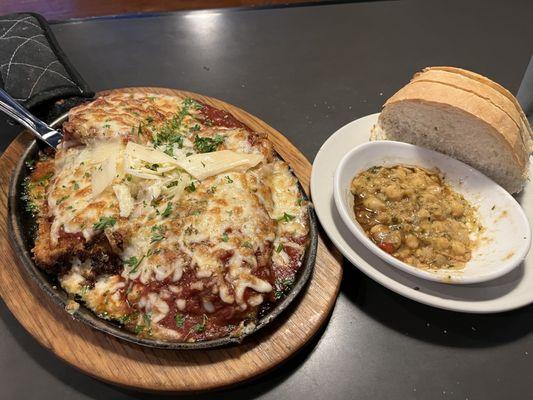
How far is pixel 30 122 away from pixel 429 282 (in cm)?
193

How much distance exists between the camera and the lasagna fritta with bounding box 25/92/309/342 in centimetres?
157

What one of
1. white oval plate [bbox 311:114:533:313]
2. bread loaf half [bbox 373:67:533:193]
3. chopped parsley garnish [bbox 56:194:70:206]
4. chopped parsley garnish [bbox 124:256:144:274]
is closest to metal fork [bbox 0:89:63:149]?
chopped parsley garnish [bbox 56:194:70:206]

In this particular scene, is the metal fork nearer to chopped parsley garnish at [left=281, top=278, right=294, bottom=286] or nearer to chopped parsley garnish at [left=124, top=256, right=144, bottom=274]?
chopped parsley garnish at [left=124, top=256, right=144, bottom=274]

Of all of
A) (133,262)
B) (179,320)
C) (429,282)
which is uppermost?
(133,262)

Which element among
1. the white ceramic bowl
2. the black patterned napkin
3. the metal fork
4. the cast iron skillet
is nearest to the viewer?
the cast iron skillet

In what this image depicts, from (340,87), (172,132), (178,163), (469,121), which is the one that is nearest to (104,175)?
(178,163)

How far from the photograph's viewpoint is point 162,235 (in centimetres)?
166

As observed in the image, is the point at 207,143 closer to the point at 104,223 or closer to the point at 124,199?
the point at 124,199

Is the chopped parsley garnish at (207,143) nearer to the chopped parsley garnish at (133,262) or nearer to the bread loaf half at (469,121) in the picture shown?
the chopped parsley garnish at (133,262)

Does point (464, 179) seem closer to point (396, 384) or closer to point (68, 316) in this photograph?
point (396, 384)

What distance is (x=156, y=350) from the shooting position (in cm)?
162

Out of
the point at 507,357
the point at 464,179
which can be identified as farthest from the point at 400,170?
the point at 507,357

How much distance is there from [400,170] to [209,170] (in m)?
0.90

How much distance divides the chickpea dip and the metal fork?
1.42 m
